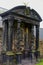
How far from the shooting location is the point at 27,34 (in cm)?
1345

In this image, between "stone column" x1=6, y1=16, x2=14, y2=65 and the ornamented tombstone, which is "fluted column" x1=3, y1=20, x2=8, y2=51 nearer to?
the ornamented tombstone

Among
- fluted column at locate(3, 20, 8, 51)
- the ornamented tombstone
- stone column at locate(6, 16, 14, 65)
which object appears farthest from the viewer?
fluted column at locate(3, 20, 8, 51)

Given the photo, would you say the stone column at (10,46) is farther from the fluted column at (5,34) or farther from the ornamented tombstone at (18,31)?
the fluted column at (5,34)

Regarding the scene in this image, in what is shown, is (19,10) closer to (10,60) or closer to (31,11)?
(31,11)

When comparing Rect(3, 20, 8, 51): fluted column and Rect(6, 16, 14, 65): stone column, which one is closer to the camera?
Rect(6, 16, 14, 65): stone column

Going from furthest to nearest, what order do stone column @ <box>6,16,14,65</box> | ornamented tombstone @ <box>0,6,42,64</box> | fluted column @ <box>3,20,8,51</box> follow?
fluted column @ <box>3,20,8,51</box>, ornamented tombstone @ <box>0,6,42,64</box>, stone column @ <box>6,16,14,65</box>

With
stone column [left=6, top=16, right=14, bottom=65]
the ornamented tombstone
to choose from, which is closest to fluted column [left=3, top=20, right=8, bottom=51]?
the ornamented tombstone

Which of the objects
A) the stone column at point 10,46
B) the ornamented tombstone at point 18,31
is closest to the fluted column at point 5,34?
the ornamented tombstone at point 18,31

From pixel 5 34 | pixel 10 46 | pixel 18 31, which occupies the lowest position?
pixel 10 46

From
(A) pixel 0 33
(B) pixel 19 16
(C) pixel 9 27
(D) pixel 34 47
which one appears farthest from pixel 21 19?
(D) pixel 34 47

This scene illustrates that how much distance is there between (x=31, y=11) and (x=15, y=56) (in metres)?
3.28

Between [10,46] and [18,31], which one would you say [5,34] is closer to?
[18,31]

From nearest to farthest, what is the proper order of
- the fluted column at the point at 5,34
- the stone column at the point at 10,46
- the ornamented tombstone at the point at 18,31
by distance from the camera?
the stone column at the point at 10,46, the ornamented tombstone at the point at 18,31, the fluted column at the point at 5,34

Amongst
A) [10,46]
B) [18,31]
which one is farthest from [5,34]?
[10,46]
